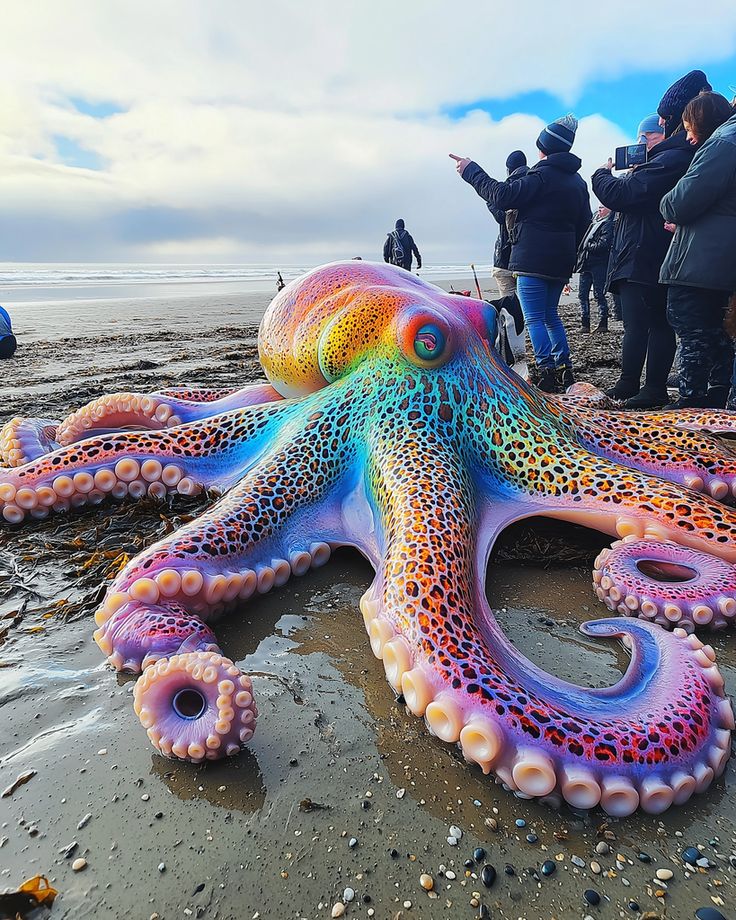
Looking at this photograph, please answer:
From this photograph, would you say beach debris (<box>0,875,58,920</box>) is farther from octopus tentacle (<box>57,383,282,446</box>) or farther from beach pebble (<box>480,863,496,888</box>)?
octopus tentacle (<box>57,383,282,446</box>)

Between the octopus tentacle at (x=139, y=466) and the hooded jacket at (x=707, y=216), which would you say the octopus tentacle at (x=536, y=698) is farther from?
the hooded jacket at (x=707, y=216)

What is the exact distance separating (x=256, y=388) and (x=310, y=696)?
2590mm

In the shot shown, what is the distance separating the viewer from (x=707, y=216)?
444 centimetres

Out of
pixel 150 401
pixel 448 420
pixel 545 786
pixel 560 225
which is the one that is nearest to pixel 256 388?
pixel 150 401

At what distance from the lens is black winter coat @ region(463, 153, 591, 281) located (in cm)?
623

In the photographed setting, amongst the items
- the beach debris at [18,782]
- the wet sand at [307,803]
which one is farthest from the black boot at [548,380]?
the beach debris at [18,782]

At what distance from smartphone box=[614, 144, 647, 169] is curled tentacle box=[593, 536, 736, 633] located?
167 inches

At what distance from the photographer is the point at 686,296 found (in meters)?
4.79

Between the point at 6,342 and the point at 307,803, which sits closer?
the point at 307,803

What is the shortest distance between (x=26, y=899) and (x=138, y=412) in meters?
2.98

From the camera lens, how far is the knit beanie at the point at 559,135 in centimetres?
608

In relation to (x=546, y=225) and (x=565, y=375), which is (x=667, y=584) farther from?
(x=546, y=225)

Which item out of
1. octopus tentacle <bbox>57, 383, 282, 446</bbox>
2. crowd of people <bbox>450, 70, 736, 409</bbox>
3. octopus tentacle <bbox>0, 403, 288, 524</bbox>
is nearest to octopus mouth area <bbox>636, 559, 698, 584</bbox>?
octopus tentacle <bbox>0, 403, 288, 524</bbox>

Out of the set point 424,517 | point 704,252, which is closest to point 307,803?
point 424,517
